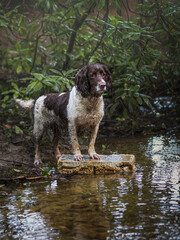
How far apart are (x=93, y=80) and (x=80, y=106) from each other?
18.5 inches

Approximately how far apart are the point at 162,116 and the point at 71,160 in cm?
463

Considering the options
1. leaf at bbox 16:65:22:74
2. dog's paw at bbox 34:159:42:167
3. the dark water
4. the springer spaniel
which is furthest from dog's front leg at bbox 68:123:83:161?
A: leaf at bbox 16:65:22:74

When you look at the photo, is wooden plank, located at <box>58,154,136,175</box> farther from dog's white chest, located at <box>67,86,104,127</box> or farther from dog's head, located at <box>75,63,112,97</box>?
dog's head, located at <box>75,63,112,97</box>

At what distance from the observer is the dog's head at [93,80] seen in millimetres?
4245

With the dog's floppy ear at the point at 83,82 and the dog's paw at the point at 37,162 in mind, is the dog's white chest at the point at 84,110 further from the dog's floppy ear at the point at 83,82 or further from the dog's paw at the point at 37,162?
the dog's paw at the point at 37,162

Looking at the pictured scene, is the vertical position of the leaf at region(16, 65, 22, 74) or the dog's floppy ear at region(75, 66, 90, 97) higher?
the leaf at region(16, 65, 22, 74)

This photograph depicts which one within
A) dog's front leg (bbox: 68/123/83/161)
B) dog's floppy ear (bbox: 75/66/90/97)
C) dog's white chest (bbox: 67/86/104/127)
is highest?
dog's floppy ear (bbox: 75/66/90/97)

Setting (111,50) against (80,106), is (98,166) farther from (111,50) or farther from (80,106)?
(111,50)

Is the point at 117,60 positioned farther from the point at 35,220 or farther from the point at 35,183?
the point at 35,220

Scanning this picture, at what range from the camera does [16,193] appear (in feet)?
11.7

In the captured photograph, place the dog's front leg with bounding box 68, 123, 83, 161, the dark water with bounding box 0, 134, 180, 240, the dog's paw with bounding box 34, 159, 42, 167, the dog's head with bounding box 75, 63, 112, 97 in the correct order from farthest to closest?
the dog's paw with bounding box 34, 159, 42, 167 < the dog's front leg with bounding box 68, 123, 83, 161 < the dog's head with bounding box 75, 63, 112, 97 < the dark water with bounding box 0, 134, 180, 240

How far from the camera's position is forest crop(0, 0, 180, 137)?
22.5ft

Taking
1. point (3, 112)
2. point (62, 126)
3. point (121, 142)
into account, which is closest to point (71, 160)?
point (62, 126)

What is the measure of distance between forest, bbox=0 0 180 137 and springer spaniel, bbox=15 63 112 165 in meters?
0.76
